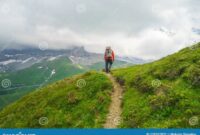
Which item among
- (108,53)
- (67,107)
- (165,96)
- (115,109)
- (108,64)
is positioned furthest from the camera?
(108,64)

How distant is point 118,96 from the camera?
4522 cm

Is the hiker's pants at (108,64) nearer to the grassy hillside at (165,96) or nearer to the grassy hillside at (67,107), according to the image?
the grassy hillside at (67,107)

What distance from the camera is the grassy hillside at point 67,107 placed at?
1599 inches

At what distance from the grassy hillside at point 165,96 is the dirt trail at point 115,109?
0.72 meters

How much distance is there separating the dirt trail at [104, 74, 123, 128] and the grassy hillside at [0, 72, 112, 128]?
58 cm

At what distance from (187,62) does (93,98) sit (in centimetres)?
1221

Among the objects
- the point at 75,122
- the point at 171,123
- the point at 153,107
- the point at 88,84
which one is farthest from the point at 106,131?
the point at 88,84

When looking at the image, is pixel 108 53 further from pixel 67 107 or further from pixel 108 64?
pixel 67 107

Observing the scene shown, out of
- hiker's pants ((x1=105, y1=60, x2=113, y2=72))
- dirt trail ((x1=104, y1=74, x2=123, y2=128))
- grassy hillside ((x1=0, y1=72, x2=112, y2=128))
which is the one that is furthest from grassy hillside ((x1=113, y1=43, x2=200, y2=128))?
hiker's pants ((x1=105, y1=60, x2=113, y2=72))

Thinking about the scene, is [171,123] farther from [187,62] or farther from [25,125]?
[25,125]

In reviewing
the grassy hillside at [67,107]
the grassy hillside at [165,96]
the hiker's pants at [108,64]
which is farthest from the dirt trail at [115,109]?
the hiker's pants at [108,64]

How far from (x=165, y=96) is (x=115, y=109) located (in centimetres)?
597

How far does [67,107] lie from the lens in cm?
4516

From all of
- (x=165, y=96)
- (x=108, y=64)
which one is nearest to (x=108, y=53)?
(x=108, y=64)
